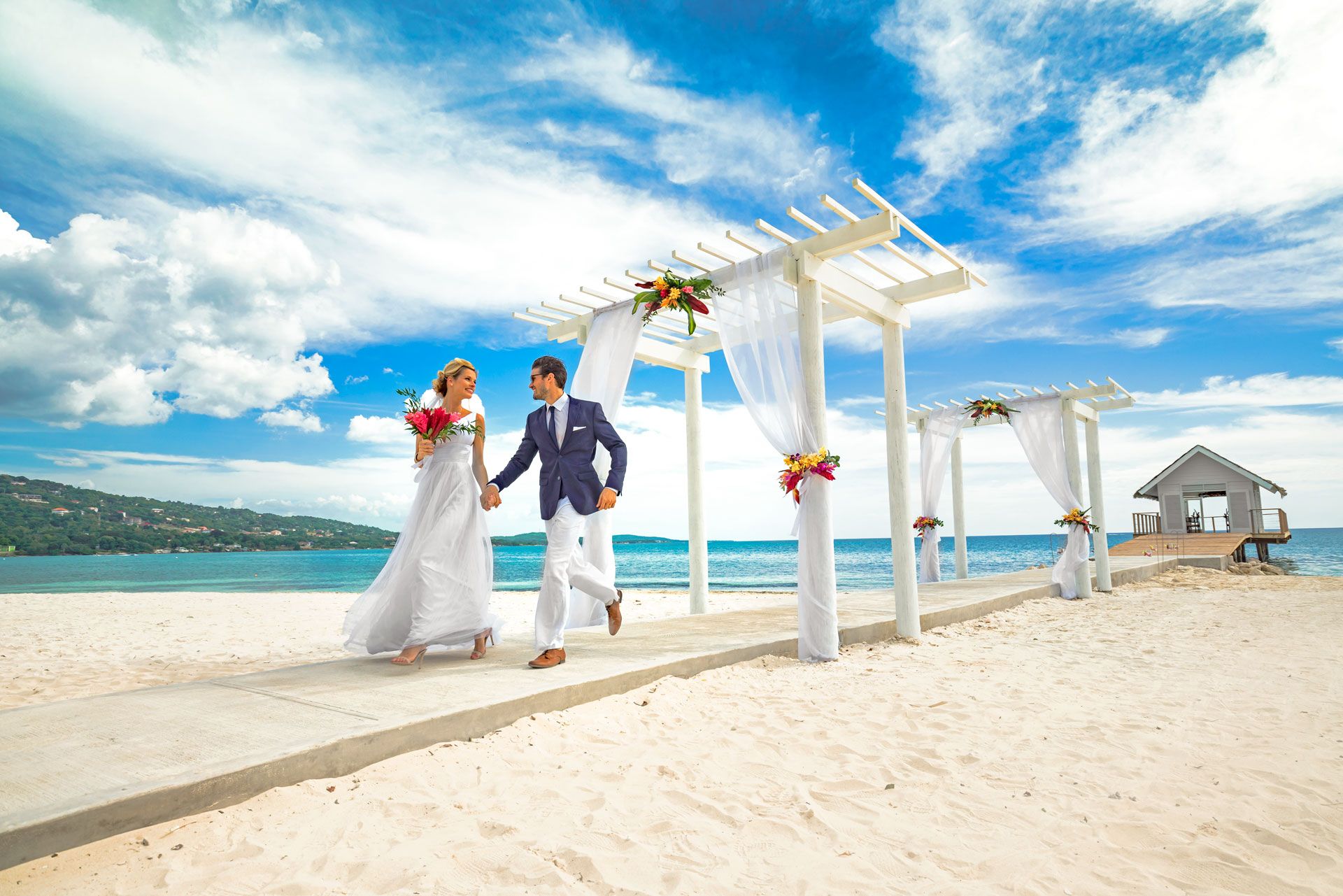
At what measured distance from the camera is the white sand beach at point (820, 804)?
6.36 ft

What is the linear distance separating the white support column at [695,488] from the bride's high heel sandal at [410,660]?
4.15 m

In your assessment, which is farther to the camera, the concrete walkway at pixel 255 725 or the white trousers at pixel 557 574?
the white trousers at pixel 557 574

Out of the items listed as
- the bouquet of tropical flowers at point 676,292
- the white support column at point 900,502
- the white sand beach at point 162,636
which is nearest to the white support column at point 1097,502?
the white support column at point 900,502

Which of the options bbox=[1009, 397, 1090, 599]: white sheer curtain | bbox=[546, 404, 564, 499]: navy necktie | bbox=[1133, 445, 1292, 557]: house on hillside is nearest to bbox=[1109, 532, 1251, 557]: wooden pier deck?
bbox=[1133, 445, 1292, 557]: house on hillside

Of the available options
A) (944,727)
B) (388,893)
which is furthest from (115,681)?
(944,727)

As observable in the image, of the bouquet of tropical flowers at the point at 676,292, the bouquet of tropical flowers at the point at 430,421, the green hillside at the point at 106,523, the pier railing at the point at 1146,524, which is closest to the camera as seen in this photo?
the bouquet of tropical flowers at the point at 430,421

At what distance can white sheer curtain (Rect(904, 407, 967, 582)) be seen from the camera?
38.9 feet

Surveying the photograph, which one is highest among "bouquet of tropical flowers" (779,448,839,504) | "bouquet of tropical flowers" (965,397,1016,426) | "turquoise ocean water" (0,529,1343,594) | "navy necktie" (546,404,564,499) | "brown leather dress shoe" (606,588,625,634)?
"bouquet of tropical flowers" (965,397,1016,426)

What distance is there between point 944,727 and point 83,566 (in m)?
53.7

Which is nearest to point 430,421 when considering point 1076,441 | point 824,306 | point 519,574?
point 824,306

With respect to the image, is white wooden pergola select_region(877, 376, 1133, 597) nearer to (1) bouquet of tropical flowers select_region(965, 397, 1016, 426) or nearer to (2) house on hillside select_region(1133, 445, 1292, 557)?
(1) bouquet of tropical flowers select_region(965, 397, 1016, 426)

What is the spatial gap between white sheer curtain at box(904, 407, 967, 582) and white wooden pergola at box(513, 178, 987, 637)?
5.41m

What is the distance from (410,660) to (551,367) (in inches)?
82.8

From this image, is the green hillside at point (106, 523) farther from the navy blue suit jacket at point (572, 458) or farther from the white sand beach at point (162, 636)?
the navy blue suit jacket at point (572, 458)
